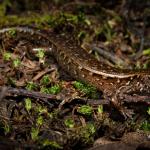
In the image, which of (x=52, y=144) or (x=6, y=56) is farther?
(x=6, y=56)

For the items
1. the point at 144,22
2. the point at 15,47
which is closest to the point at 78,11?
the point at 144,22

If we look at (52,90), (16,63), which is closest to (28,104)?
(52,90)

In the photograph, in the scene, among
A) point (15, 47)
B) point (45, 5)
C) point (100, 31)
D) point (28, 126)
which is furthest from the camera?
point (45, 5)

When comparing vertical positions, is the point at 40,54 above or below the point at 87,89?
above

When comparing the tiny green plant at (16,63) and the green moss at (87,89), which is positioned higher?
the tiny green plant at (16,63)

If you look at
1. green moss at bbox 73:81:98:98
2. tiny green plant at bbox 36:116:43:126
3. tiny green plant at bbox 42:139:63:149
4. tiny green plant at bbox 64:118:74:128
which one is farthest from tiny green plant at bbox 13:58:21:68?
tiny green plant at bbox 42:139:63:149

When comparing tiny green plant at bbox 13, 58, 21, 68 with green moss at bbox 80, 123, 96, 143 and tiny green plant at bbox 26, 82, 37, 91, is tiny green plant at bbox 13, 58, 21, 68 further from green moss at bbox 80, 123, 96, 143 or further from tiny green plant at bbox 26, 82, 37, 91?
green moss at bbox 80, 123, 96, 143

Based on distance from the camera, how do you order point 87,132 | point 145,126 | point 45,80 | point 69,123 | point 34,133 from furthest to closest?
point 45,80 < point 145,126 < point 69,123 < point 87,132 < point 34,133

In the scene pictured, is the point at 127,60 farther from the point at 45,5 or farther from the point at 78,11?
the point at 45,5

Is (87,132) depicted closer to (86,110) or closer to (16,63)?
(86,110)

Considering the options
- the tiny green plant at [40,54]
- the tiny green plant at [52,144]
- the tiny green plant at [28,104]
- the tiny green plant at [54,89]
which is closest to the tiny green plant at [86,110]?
the tiny green plant at [54,89]

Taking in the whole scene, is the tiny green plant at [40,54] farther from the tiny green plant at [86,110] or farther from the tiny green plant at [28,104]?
the tiny green plant at [86,110]
